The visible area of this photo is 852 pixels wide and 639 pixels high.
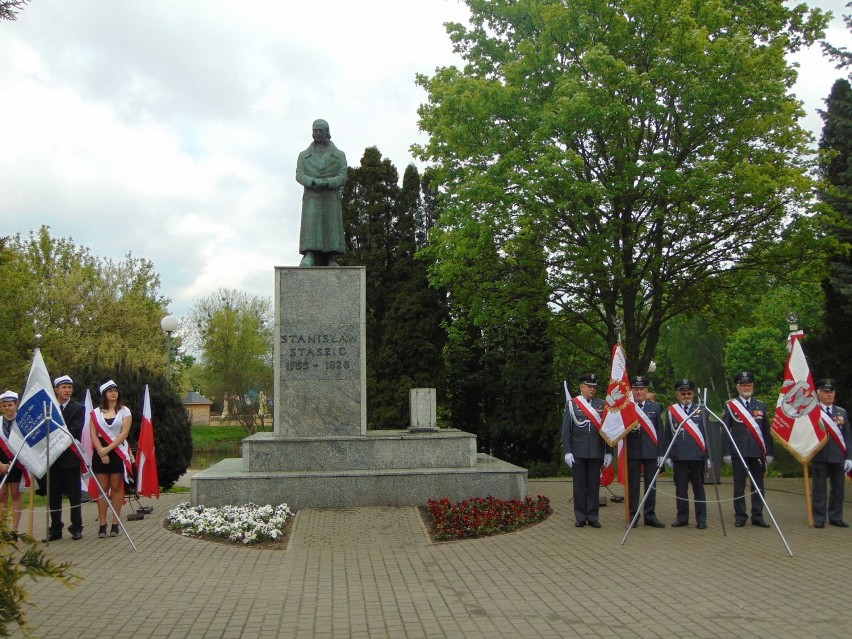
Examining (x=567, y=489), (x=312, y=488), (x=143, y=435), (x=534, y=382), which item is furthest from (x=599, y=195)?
(x=143, y=435)

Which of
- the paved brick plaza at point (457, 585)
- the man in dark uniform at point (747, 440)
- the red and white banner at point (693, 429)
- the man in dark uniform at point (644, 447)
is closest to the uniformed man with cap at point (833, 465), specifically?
the paved brick plaza at point (457, 585)

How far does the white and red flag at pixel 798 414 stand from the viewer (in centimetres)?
1018

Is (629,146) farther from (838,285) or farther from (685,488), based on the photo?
(685,488)

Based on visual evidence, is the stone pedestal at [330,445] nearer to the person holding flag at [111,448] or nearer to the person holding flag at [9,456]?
the person holding flag at [111,448]

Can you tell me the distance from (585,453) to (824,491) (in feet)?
10.4

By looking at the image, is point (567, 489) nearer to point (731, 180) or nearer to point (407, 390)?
point (731, 180)

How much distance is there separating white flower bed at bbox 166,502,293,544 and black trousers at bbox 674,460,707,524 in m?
5.11

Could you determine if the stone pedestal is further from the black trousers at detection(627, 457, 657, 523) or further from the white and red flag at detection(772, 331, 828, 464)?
the white and red flag at detection(772, 331, 828, 464)

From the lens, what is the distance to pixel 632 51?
734 inches

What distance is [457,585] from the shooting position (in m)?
7.11

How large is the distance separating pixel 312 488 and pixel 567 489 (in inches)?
214

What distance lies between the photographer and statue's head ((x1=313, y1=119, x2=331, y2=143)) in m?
13.7

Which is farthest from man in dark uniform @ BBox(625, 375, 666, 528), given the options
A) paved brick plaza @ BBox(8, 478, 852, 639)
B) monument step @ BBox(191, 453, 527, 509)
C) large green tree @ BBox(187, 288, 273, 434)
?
large green tree @ BBox(187, 288, 273, 434)

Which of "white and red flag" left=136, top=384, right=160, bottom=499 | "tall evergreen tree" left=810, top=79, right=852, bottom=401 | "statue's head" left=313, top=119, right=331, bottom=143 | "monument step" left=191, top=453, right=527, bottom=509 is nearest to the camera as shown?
"white and red flag" left=136, top=384, right=160, bottom=499
